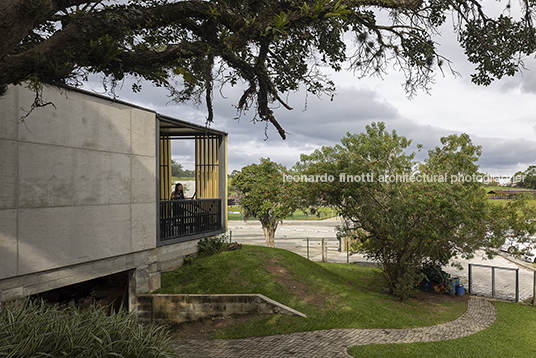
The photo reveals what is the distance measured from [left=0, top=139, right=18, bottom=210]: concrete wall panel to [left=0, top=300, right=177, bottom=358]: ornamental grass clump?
3.45m

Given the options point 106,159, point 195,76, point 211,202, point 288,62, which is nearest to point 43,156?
point 106,159

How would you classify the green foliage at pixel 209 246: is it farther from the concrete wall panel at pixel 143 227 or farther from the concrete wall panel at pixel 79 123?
the concrete wall panel at pixel 79 123

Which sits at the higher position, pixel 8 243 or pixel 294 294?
pixel 8 243

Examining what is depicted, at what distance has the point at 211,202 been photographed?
45.0ft

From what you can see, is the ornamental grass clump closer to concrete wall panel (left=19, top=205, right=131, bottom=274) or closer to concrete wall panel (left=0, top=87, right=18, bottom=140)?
concrete wall panel (left=19, top=205, right=131, bottom=274)

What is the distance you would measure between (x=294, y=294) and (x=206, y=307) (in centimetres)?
272

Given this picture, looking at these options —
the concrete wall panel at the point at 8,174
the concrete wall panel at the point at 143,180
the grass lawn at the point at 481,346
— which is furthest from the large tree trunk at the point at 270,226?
the concrete wall panel at the point at 8,174

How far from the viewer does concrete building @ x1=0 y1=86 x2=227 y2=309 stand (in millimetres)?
7105

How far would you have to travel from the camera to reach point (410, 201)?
1087 centimetres

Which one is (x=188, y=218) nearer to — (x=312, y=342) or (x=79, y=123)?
(x=79, y=123)

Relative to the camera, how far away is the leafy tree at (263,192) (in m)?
21.4

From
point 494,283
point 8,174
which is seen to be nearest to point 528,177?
point 494,283

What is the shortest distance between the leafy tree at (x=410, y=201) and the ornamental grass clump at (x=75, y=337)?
895cm

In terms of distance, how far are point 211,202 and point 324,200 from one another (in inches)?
176
